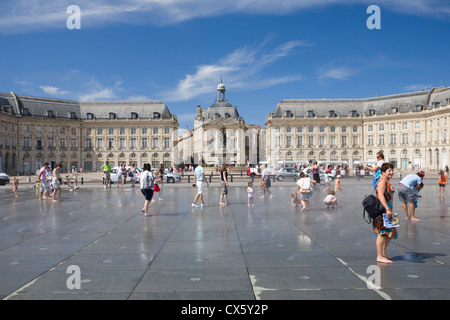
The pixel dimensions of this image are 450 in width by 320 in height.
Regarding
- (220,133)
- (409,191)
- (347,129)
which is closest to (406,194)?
(409,191)

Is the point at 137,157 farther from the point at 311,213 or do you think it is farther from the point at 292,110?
the point at 311,213

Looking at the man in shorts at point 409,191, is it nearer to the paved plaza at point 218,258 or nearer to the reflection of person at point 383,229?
the paved plaza at point 218,258

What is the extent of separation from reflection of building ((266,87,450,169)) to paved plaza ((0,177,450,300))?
7754 centimetres

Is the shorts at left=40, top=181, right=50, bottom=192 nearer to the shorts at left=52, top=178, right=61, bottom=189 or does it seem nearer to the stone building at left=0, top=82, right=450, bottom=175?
the shorts at left=52, top=178, right=61, bottom=189

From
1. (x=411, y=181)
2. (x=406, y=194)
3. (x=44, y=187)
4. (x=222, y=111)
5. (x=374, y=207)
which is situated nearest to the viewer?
(x=374, y=207)

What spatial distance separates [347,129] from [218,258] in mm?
87933

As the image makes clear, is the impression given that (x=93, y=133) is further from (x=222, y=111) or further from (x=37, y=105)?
(x=222, y=111)

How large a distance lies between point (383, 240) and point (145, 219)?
746cm

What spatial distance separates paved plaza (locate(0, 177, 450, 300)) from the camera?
5.36 m

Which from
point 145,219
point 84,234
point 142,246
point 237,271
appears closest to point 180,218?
point 145,219

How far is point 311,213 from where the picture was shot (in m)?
13.3

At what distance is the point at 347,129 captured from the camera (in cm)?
9031

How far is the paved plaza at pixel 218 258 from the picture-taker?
536 centimetres

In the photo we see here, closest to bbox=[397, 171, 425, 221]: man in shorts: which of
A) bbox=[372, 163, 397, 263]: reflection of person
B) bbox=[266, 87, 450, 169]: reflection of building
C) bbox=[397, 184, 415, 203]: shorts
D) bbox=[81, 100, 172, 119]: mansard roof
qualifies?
bbox=[397, 184, 415, 203]: shorts
